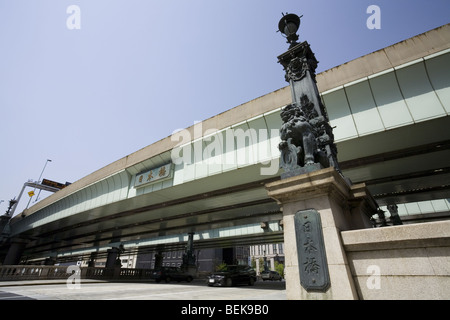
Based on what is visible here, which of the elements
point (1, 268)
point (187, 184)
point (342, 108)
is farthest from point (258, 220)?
point (1, 268)

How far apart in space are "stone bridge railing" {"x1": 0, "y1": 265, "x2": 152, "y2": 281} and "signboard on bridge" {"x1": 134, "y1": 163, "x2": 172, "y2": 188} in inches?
448

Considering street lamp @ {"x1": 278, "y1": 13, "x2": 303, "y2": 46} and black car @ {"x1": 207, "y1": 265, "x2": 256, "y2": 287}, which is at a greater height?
street lamp @ {"x1": 278, "y1": 13, "x2": 303, "y2": 46}

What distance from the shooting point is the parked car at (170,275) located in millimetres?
19609

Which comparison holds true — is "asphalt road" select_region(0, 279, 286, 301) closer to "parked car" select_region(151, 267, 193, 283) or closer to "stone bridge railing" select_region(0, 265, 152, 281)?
"stone bridge railing" select_region(0, 265, 152, 281)

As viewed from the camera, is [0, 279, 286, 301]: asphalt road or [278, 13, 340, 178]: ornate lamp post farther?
[0, 279, 286, 301]: asphalt road

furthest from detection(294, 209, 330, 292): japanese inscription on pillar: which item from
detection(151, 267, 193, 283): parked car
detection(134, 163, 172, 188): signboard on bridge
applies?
detection(151, 267, 193, 283): parked car

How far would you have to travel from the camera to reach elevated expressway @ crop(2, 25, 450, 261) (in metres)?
6.80

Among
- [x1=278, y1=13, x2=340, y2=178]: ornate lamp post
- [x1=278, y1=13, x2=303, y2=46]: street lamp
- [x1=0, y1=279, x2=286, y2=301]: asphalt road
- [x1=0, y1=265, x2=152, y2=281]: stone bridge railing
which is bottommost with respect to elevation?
[x1=0, y1=279, x2=286, y2=301]: asphalt road

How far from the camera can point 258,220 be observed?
59.2ft

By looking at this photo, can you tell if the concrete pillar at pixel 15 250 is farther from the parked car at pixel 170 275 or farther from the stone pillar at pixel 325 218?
the stone pillar at pixel 325 218

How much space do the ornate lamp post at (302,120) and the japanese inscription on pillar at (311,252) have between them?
86cm

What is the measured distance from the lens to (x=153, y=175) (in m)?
12.2

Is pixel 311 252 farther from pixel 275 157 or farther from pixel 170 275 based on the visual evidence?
pixel 170 275
